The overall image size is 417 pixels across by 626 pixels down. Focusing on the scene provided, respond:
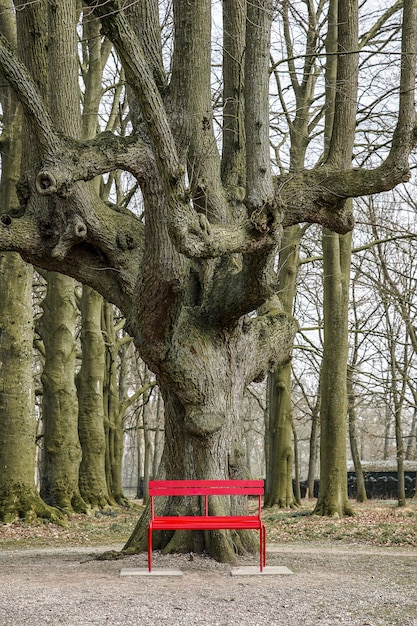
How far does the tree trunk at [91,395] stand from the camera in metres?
20.9

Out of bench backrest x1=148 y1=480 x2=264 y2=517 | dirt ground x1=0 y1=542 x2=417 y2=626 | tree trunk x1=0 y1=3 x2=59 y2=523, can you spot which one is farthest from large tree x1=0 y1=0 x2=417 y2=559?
tree trunk x1=0 y1=3 x2=59 y2=523

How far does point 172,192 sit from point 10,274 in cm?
858

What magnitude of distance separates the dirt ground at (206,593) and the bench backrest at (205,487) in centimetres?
79

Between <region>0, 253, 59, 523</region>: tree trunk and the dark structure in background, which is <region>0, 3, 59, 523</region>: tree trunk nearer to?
<region>0, 253, 59, 523</region>: tree trunk

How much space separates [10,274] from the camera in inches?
607

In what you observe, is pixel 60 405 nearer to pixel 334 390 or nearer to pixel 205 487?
pixel 334 390

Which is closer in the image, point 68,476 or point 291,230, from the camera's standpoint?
point 68,476

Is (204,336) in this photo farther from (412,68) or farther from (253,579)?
(412,68)

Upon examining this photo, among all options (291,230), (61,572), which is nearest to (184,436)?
(61,572)

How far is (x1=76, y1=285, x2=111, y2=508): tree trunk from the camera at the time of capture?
2088 cm

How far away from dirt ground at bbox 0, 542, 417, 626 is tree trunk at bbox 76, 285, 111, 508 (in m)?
10.5

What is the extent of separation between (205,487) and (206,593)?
2202 mm

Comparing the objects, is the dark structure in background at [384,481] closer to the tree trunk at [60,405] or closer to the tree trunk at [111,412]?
the tree trunk at [111,412]

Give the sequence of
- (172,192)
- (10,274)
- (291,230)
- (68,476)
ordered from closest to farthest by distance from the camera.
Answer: (172,192) → (10,274) → (68,476) → (291,230)
